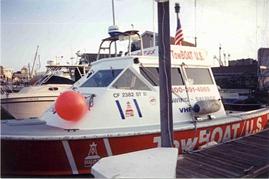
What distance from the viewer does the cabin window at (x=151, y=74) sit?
540 centimetres

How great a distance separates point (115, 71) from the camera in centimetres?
538

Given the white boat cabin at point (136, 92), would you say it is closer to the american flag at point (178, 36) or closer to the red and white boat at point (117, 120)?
the red and white boat at point (117, 120)

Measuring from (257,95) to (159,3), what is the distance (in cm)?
982

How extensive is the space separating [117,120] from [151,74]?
1148 mm

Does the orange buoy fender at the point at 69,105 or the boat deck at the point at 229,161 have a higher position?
the orange buoy fender at the point at 69,105

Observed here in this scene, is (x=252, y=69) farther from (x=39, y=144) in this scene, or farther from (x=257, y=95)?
(x=39, y=144)

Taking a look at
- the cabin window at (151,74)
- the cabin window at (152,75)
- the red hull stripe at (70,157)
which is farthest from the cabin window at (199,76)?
the red hull stripe at (70,157)

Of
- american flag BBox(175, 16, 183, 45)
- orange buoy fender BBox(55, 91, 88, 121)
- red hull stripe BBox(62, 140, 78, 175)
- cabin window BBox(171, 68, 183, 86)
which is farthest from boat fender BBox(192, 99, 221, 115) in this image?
red hull stripe BBox(62, 140, 78, 175)

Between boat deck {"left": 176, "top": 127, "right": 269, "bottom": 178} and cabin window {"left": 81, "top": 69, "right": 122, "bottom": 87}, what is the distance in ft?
6.10

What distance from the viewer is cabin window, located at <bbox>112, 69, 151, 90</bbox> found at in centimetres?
515

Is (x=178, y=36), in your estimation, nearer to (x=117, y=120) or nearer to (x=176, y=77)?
(x=176, y=77)

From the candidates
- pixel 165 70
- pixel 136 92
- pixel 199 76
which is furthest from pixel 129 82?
pixel 165 70

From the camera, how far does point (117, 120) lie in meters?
4.86

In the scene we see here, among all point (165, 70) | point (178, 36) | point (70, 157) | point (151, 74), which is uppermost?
point (178, 36)
